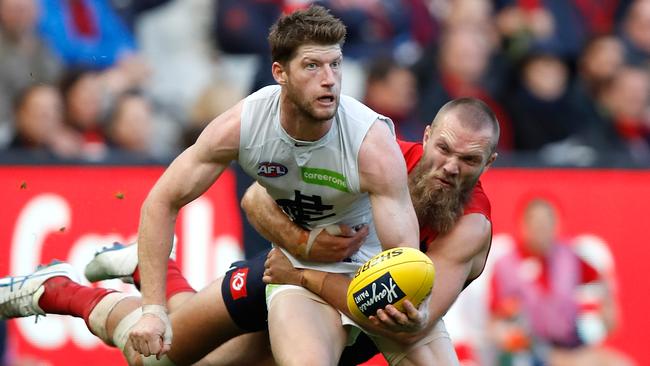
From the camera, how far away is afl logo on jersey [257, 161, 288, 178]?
25.1ft

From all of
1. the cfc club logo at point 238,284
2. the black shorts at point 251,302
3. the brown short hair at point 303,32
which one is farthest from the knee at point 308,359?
the brown short hair at point 303,32

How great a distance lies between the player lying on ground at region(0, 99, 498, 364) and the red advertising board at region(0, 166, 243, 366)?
2.29 m

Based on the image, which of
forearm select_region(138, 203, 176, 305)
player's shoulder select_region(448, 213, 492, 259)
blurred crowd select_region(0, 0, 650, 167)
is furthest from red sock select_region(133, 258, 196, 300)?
blurred crowd select_region(0, 0, 650, 167)

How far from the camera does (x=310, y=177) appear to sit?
763cm

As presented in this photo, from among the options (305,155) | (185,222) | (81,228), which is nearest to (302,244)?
(305,155)

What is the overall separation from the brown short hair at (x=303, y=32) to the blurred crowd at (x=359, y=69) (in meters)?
4.02

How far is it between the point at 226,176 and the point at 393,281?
173 inches

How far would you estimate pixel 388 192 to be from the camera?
747 cm

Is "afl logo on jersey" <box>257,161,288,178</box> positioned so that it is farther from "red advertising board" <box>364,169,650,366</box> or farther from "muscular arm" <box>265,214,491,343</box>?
"red advertising board" <box>364,169,650,366</box>

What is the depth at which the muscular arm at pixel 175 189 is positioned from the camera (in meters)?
7.57

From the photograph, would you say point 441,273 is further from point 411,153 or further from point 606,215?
point 606,215

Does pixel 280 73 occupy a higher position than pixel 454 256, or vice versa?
pixel 280 73

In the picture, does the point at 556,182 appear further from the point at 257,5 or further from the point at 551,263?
the point at 257,5

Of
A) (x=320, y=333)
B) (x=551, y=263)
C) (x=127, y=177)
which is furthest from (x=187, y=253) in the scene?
(x=320, y=333)
